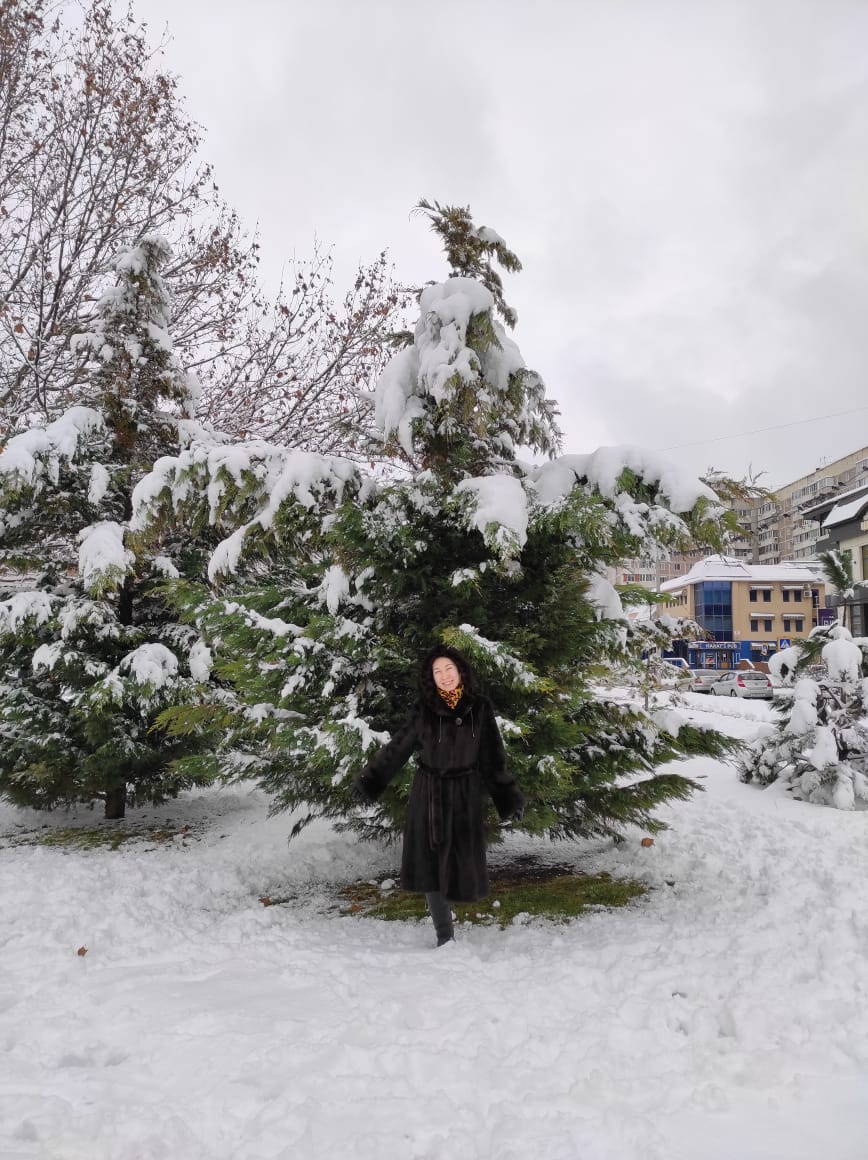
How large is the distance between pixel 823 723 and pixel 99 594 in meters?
8.28

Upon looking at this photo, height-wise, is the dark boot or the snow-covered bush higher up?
the snow-covered bush

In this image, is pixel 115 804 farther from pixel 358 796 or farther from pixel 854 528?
pixel 854 528

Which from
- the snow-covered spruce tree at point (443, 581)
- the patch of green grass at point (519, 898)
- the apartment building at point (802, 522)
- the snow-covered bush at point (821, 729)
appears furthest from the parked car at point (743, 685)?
the apartment building at point (802, 522)

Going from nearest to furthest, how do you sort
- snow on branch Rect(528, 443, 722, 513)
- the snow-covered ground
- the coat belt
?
the snow-covered ground < the coat belt < snow on branch Rect(528, 443, 722, 513)

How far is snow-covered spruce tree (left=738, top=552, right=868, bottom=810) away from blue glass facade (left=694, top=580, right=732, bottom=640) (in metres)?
52.1

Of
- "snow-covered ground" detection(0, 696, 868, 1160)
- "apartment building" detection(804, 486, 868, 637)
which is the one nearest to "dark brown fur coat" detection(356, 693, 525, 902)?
"snow-covered ground" detection(0, 696, 868, 1160)

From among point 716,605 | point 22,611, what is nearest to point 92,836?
point 22,611

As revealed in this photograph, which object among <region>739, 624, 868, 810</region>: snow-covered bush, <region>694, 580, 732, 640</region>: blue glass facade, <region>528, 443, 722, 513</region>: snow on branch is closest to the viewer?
<region>528, 443, 722, 513</region>: snow on branch

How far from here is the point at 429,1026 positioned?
3.26 m

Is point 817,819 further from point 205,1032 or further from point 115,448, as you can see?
point 115,448

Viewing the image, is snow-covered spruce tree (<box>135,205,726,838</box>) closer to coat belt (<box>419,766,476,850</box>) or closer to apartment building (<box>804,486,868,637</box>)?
coat belt (<box>419,766,476,850</box>)

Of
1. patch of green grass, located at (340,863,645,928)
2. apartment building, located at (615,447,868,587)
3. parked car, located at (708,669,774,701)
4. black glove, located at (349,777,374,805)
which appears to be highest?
apartment building, located at (615,447,868,587)

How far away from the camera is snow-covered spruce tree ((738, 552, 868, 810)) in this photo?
8656mm

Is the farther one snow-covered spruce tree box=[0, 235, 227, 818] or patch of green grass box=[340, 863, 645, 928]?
snow-covered spruce tree box=[0, 235, 227, 818]
